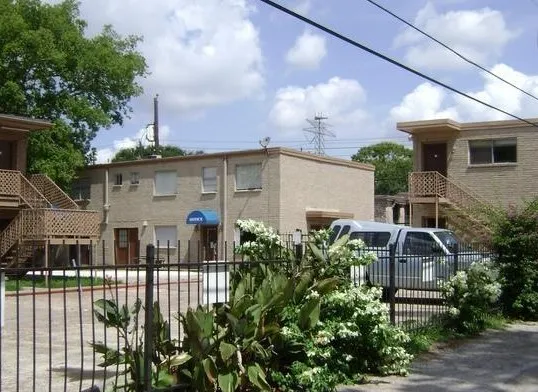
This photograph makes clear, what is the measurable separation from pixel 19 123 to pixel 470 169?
2059cm

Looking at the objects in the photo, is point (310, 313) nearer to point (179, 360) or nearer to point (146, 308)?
point (179, 360)

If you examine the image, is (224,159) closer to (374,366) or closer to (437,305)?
(437,305)

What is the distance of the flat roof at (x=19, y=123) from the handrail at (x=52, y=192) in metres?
Result: 3.14

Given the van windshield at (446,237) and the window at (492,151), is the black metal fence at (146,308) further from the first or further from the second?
the window at (492,151)

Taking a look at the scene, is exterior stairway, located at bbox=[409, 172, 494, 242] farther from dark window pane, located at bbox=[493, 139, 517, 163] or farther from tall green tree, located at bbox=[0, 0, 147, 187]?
tall green tree, located at bbox=[0, 0, 147, 187]

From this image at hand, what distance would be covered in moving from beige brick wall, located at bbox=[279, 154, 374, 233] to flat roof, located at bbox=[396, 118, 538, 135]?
4.95m

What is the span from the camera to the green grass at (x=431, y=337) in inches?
420

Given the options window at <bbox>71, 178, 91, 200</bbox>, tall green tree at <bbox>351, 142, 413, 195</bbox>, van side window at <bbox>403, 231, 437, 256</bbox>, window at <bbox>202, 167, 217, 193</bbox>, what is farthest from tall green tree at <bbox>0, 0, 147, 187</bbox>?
tall green tree at <bbox>351, 142, 413, 195</bbox>

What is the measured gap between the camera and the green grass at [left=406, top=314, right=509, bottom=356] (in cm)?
1066

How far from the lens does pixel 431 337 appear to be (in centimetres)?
1156

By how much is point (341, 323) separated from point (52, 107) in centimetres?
3419

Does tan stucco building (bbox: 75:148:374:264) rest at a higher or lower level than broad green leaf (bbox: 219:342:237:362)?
higher

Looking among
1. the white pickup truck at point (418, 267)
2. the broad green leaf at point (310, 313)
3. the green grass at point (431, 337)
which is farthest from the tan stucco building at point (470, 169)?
the broad green leaf at point (310, 313)

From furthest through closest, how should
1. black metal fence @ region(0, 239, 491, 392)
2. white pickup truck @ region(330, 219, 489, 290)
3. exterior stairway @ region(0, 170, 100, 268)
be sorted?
exterior stairway @ region(0, 170, 100, 268)
white pickup truck @ region(330, 219, 489, 290)
black metal fence @ region(0, 239, 491, 392)
